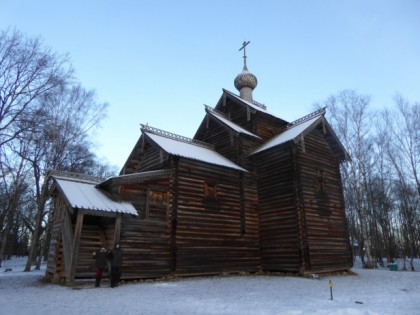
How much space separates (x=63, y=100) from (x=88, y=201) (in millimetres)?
13152

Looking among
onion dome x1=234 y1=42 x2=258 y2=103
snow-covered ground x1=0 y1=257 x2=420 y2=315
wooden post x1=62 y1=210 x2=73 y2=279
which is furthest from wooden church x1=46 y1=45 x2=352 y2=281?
onion dome x1=234 y1=42 x2=258 y2=103

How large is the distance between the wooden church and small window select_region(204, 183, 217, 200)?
0.06 m

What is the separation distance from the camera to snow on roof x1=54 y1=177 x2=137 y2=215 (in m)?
13.1

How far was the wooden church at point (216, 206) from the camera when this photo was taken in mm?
14102

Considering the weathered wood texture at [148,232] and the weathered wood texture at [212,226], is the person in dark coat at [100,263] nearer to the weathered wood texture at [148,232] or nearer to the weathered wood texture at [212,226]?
the weathered wood texture at [148,232]

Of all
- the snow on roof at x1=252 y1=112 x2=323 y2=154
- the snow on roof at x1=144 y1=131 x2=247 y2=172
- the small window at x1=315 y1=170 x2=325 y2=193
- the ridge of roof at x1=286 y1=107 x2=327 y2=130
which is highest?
the ridge of roof at x1=286 y1=107 x2=327 y2=130

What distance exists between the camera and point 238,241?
1778cm

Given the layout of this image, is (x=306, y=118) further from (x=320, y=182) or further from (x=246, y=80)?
(x=246, y=80)

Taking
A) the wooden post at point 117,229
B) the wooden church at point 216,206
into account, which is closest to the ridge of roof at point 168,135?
the wooden church at point 216,206

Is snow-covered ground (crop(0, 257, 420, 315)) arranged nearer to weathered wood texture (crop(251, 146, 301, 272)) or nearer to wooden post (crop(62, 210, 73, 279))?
wooden post (crop(62, 210, 73, 279))

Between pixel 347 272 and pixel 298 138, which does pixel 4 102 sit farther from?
pixel 347 272

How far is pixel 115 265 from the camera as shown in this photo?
40.3ft

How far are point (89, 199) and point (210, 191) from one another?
6.64m

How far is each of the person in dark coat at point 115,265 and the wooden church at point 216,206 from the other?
1136mm
